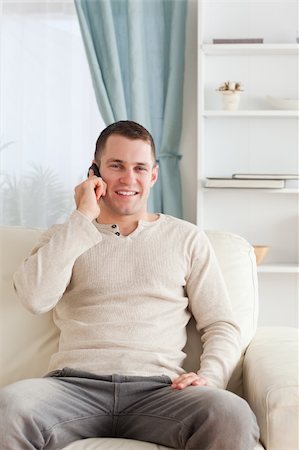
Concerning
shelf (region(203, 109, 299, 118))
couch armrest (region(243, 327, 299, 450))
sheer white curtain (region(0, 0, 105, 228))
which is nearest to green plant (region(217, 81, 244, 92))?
shelf (region(203, 109, 299, 118))

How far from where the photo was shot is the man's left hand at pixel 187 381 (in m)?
2.04

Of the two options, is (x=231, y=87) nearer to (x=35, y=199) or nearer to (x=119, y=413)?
(x=35, y=199)

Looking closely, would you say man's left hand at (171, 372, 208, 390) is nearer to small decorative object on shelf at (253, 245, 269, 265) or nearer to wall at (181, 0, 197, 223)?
small decorative object on shelf at (253, 245, 269, 265)

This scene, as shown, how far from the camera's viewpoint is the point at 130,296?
88.1 inches

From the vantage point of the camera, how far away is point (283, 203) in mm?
3764

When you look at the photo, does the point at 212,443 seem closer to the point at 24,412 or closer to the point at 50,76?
the point at 24,412

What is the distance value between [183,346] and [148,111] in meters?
1.73

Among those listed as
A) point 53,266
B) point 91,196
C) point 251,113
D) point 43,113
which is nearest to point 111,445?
point 53,266

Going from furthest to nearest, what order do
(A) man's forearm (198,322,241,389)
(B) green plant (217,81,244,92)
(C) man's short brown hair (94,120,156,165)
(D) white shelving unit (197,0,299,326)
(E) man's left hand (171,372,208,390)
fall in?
(D) white shelving unit (197,0,299,326)
(B) green plant (217,81,244,92)
(C) man's short brown hair (94,120,156,165)
(A) man's forearm (198,322,241,389)
(E) man's left hand (171,372,208,390)

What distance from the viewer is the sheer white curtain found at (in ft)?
12.6

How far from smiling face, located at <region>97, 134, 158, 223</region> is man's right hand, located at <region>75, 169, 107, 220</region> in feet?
0.11

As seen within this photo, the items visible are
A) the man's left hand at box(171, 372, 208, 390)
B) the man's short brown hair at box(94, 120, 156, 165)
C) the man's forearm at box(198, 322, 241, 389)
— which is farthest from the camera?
the man's short brown hair at box(94, 120, 156, 165)

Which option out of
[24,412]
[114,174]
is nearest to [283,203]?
[114,174]

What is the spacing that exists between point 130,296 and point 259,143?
171cm
